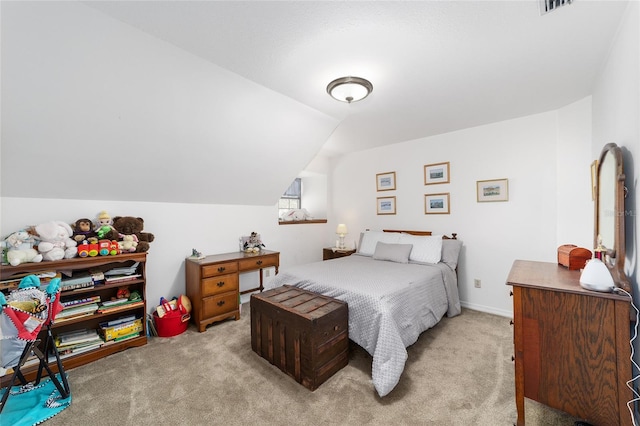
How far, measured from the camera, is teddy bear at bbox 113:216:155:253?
2496mm

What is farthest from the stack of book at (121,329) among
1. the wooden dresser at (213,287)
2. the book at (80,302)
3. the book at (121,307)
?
the wooden dresser at (213,287)

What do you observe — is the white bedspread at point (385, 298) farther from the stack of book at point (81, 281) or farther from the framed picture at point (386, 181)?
the stack of book at point (81, 281)

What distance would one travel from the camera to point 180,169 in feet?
Result: 8.81

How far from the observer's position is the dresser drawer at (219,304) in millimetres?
2732

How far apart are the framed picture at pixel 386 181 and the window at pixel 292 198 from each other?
1.53 meters

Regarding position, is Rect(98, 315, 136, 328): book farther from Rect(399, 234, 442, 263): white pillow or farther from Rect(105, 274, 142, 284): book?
Rect(399, 234, 442, 263): white pillow

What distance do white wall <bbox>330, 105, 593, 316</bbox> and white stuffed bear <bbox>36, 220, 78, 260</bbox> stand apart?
371 cm

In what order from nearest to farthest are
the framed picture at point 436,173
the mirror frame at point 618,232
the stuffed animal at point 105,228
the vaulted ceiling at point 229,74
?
1. the mirror frame at point 618,232
2. the vaulted ceiling at point 229,74
3. the stuffed animal at point 105,228
4. the framed picture at point 436,173

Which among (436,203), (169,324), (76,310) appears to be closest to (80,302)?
(76,310)

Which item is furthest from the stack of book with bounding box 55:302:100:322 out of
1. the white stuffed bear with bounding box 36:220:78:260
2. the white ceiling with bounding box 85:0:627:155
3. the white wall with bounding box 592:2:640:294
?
the white wall with bounding box 592:2:640:294

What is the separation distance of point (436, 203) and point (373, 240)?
39.6 inches

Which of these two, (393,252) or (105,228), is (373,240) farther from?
(105,228)

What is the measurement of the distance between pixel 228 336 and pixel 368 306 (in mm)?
1509

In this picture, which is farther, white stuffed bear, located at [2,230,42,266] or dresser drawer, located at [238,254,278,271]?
dresser drawer, located at [238,254,278,271]
